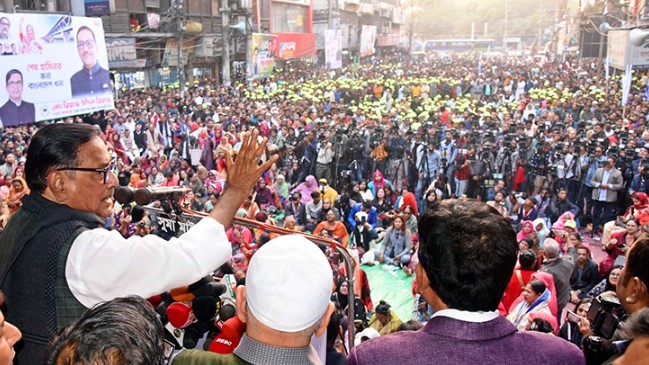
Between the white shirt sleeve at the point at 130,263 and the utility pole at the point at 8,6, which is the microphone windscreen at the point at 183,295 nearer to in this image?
the white shirt sleeve at the point at 130,263

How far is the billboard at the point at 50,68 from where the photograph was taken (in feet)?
32.2

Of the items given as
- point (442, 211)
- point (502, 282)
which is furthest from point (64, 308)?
point (502, 282)

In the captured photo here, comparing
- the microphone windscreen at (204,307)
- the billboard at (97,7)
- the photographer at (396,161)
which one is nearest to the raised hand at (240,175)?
the microphone windscreen at (204,307)

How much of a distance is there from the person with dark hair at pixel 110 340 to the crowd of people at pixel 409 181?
583mm

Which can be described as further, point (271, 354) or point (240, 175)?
point (240, 175)

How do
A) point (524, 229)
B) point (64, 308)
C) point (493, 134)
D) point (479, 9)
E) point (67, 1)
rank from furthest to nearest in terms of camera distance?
point (479, 9) → point (67, 1) → point (493, 134) → point (524, 229) → point (64, 308)

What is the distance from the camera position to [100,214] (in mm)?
1739

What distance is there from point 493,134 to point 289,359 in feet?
34.1

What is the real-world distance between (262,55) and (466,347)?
23.8 m

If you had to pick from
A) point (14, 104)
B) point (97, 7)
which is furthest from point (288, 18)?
point (14, 104)

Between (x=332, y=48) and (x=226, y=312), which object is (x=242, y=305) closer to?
(x=226, y=312)

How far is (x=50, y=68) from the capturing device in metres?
10.6

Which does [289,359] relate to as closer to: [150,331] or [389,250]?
[150,331]

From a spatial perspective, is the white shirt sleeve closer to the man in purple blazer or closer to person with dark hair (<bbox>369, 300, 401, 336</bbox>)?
the man in purple blazer
